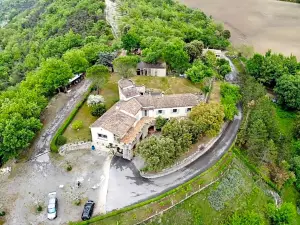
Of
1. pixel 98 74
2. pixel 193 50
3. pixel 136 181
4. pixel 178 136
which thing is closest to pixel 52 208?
pixel 136 181

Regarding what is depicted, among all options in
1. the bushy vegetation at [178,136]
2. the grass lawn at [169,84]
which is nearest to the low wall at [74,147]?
the bushy vegetation at [178,136]

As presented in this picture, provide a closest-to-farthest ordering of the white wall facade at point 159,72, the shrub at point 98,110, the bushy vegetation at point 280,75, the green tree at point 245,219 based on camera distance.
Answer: the green tree at point 245,219 → the shrub at point 98,110 → the white wall facade at point 159,72 → the bushy vegetation at point 280,75

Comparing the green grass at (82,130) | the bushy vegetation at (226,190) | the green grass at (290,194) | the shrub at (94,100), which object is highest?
the shrub at (94,100)

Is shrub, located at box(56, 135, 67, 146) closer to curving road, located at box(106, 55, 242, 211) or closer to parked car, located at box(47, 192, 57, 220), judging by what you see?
curving road, located at box(106, 55, 242, 211)

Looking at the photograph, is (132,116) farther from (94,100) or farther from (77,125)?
(77,125)

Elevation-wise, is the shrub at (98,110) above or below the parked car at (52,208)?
above

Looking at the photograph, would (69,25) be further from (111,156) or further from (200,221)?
(200,221)

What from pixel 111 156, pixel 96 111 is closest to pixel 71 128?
pixel 96 111

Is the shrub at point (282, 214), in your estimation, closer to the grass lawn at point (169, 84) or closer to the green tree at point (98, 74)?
the grass lawn at point (169, 84)
